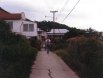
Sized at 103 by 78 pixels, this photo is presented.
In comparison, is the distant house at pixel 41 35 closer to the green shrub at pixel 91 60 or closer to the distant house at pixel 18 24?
the distant house at pixel 18 24

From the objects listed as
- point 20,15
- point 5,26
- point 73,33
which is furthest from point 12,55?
point 20,15

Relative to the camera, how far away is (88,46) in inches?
790

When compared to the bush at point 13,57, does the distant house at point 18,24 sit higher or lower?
higher

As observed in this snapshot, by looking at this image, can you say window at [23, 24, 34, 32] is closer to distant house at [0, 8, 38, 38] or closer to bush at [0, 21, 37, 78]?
distant house at [0, 8, 38, 38]

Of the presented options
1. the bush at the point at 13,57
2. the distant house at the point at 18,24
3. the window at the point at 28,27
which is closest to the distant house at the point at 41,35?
the window at the point at 28,27

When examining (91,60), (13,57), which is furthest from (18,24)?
(91,60)

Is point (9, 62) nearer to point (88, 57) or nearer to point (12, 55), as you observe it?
point (12, 55)

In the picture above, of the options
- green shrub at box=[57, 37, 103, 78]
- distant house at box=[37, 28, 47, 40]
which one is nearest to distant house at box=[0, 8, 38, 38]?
distant house at box=[37, 28, 47, 40]

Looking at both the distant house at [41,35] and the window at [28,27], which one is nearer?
the window at [28,27]

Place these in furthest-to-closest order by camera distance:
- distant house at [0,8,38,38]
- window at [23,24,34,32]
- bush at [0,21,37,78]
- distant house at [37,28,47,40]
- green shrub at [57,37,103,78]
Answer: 1. distant house at [37,28,47,40]
2. window at [23,24,34,32]
3. distant house at [0,8,38,38]
4. bush at [0,21,37,78]
5. green shrub at [57,37,103,78]

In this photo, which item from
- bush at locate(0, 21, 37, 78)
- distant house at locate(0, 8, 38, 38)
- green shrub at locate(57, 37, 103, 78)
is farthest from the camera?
distant house at locate(0, 8, 38, 38)

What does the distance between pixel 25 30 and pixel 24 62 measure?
1645 inches

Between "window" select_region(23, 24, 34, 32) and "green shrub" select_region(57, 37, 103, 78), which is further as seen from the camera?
"window" select_region(23, 24, 34, 32)

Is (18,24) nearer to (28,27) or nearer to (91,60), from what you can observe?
(28,27)
